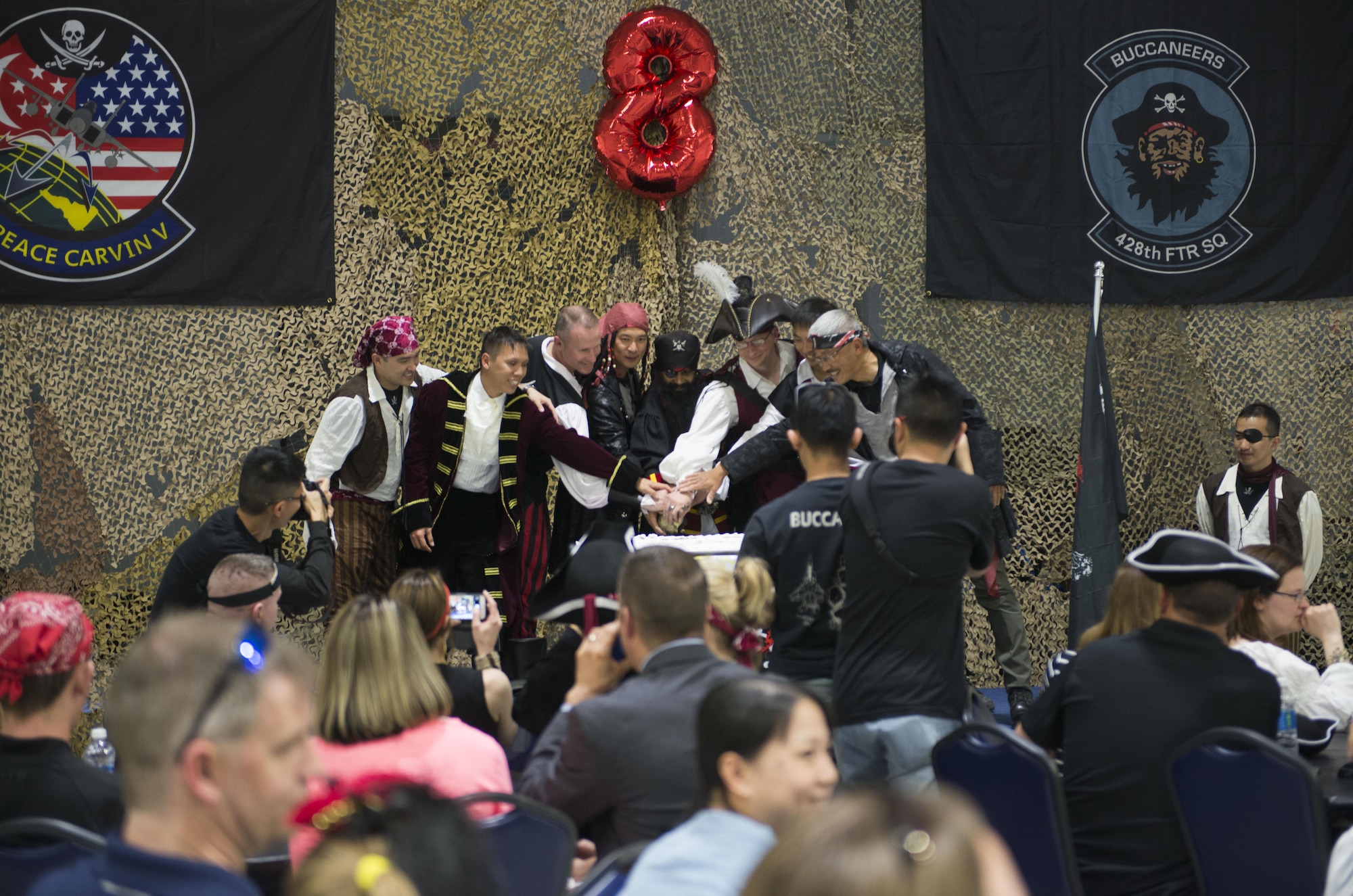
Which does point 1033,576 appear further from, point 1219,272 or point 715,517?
point 715,517

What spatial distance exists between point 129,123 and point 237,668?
5.98 metres

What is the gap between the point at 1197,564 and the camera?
9.08 feet

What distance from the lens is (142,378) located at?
6750 mm

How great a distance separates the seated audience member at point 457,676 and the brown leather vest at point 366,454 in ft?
9.00

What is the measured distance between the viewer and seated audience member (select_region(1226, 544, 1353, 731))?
3.47 metres

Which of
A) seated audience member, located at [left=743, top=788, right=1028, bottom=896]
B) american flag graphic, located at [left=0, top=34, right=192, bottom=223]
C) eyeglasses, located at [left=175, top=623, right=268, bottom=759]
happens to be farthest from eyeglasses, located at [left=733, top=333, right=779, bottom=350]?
seated audience member, located at [left=743, top=788, right=1028, bottom=896]

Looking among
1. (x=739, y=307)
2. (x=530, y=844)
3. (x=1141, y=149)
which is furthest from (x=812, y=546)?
(x=1141, y=149)

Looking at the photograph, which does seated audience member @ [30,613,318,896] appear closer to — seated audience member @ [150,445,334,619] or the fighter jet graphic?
seated audience member @ [150,445,334,619]

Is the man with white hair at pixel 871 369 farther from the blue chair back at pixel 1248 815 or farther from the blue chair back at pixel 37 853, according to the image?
the blue chair back at pixel 37 853

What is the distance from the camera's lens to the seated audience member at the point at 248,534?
13.4 ft

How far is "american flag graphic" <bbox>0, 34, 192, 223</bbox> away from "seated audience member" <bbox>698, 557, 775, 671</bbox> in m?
4.72

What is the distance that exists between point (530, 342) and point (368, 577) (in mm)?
1394

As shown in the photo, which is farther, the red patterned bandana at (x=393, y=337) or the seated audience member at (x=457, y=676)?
the red patterned bandana at (x=393, y=337)

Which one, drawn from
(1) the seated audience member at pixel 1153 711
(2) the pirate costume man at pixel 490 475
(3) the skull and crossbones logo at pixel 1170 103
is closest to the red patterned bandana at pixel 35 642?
(1) the seated audience member at pixel 1153 711
